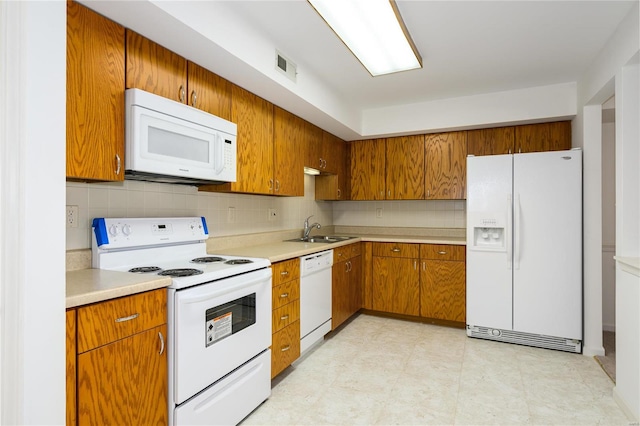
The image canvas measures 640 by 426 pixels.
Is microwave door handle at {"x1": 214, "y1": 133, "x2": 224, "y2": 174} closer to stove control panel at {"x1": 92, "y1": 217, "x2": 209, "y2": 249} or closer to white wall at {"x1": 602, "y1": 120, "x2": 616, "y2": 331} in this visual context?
stove control panel at {"x1": 92, "y1": 217, "x2": 209, "y2": 249}

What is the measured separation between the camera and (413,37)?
2.39 metres

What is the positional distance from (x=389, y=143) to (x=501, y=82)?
4.28 ft

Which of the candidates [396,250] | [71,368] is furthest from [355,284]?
[71,368]

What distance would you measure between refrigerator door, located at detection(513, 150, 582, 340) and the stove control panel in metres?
2.69

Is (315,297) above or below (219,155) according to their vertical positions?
below

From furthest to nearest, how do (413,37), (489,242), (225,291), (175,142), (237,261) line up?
(489,242)
(413,37)
(237,261)
(175,142)
(225,291)

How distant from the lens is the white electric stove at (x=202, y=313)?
161 centimetres

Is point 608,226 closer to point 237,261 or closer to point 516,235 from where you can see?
point 516,235

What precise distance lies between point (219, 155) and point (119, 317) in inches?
44.4

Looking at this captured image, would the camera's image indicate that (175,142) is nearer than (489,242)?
Yes

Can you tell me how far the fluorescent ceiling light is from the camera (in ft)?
6.04

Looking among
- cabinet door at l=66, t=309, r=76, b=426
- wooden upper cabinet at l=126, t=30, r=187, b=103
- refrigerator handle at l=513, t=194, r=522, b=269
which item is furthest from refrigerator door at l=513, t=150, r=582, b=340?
cabinet door at l=66, t=309, r=76, b=426
